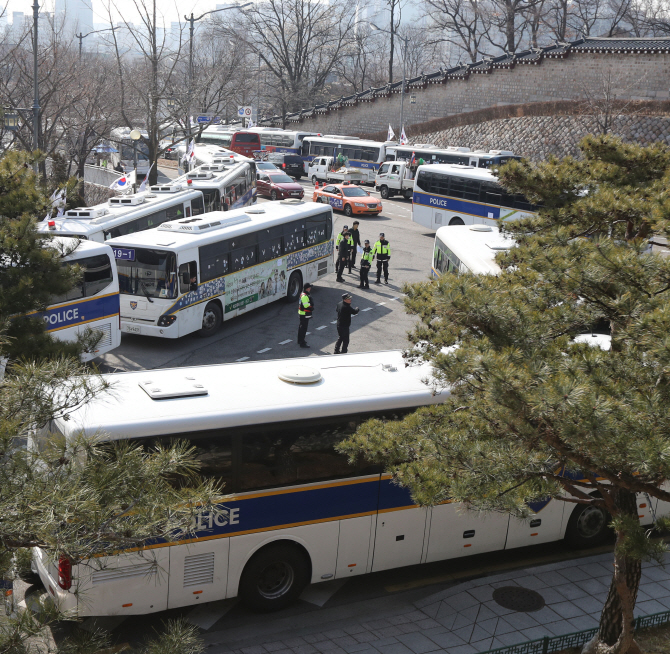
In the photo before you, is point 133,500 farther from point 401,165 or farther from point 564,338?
point 401,165

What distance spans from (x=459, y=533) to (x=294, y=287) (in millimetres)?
12894

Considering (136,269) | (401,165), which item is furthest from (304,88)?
(136,269)

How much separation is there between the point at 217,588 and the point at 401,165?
3429 cm

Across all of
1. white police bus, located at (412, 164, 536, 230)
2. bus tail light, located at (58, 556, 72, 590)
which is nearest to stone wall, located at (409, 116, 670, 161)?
white police bus, located at (412, 164, 536, 230)

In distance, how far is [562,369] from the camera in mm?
4969

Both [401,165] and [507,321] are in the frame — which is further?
[401,165]

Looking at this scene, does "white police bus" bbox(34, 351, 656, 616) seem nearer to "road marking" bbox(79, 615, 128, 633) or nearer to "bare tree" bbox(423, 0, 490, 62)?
"road marking" bbox(79, 615, 128, 633)

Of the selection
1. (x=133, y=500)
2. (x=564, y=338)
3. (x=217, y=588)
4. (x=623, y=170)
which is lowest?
(x=217, y=588)

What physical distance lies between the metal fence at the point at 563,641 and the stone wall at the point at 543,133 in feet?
117

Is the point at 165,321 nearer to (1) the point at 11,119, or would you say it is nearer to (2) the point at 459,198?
(1) the point at 11,119

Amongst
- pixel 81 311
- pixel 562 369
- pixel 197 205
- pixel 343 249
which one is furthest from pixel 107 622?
pixel 197 205

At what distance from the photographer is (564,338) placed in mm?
5574

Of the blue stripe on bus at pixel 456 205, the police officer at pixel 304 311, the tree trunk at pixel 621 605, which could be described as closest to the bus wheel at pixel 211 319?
the police officer at pixel 304 311

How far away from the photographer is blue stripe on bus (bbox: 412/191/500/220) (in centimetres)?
2858
